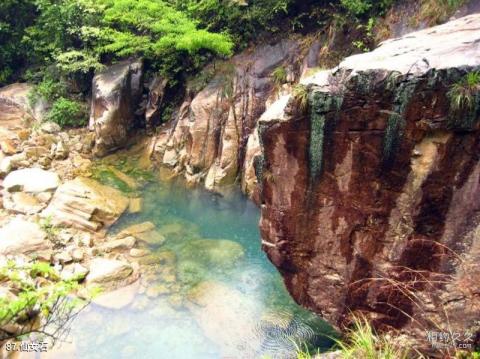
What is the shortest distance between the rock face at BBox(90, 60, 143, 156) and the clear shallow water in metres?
3.53

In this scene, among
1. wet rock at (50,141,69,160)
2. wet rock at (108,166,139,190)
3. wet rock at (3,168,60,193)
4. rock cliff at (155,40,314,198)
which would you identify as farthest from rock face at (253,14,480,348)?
wet rock at (50,141,69,160)

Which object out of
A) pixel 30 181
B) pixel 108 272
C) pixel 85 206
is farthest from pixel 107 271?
pixel 30 181

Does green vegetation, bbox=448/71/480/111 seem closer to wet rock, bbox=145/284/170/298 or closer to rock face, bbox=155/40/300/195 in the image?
wet rock, bbox=145/284/170/298

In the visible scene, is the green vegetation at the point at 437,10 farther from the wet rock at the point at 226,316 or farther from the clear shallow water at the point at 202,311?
the wet rock at the point at 226,316

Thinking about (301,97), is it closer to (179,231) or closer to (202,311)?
(202,311)

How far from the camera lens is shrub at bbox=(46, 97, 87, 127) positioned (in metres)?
11.0

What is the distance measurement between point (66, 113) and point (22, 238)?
226 inches

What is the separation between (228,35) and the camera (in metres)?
9.30

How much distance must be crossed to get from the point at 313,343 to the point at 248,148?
4673 millimetres

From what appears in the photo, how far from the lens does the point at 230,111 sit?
9.06 metres

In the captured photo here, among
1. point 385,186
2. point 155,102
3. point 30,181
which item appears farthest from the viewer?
point 155,102

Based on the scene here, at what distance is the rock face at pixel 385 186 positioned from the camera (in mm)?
3410

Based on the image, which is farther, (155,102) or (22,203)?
(155,102)

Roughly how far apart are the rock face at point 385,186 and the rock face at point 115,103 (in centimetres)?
723
